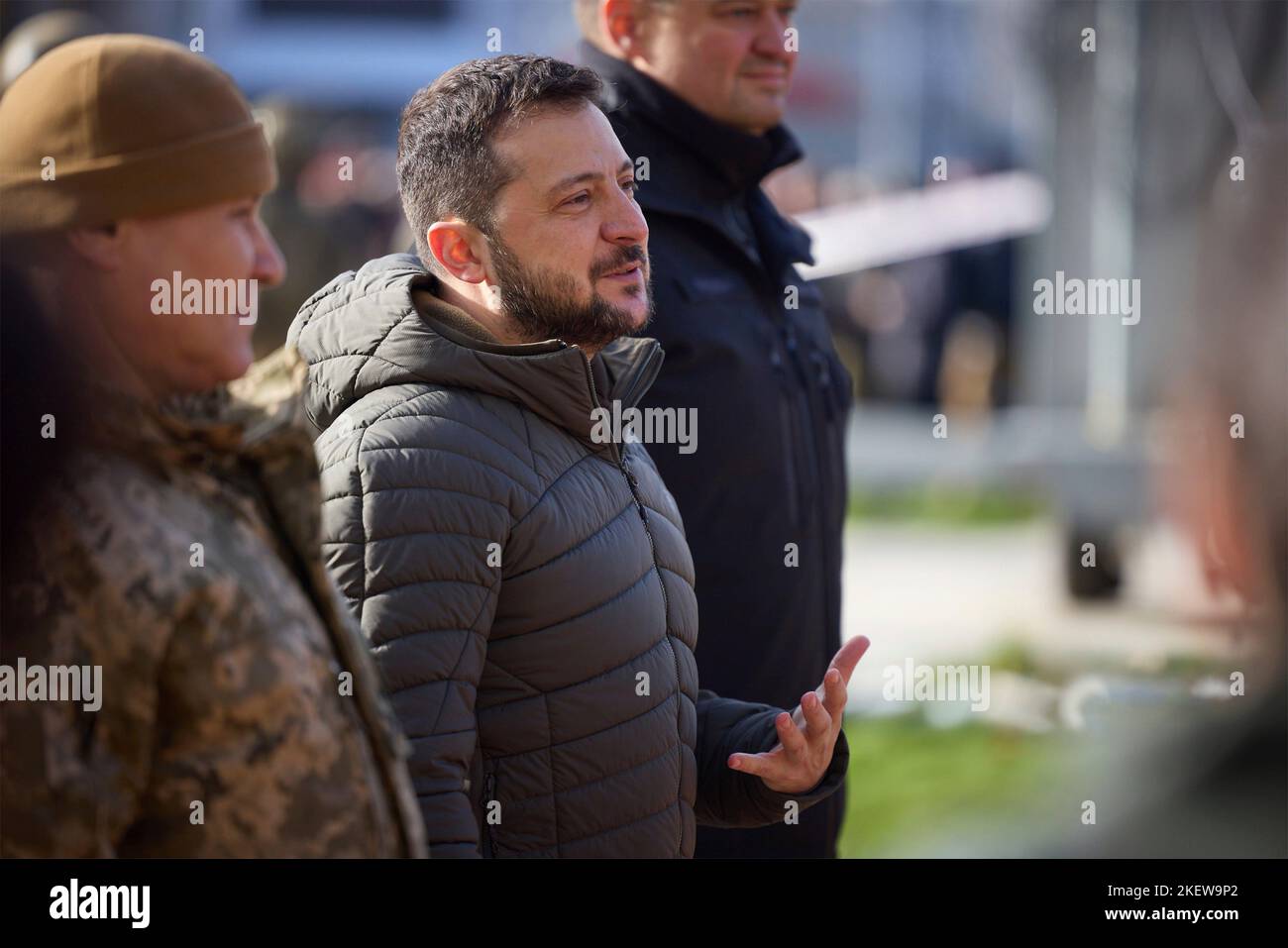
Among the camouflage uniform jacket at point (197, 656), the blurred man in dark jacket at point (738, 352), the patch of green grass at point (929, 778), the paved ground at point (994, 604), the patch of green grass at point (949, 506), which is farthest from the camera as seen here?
the patch of green grass at point (949, 506)

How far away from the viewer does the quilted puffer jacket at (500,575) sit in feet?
6.64

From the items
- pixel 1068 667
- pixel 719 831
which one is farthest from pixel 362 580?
pixel 1068 667

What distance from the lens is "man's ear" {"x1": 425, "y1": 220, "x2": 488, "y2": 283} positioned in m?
2.33

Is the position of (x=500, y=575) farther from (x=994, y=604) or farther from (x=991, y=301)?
(x=991, y=301)

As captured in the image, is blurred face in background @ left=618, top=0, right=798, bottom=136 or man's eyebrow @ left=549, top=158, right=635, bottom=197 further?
blurred face in background @ left=618, top=0, right=798, bottom=136

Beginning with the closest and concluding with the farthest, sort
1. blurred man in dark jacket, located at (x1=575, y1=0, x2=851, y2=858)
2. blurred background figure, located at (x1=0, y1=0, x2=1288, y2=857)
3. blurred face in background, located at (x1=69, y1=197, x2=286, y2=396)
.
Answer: blurred face in background, located at (x1=69, y1=197, x2=286, y2=396), blurred man in dark jacket, located at (x1=575, y1=0, x2=851, y2=858), blurred background figure, located at (x1=0, y1=0, x2=1288, y2=857)

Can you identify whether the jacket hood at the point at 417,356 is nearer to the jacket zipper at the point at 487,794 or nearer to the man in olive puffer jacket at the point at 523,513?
the man in olive puffer jacket at the point at 523,513

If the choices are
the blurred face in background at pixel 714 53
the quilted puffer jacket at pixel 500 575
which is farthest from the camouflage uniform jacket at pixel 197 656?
the blurred face in background at pixel 714 53

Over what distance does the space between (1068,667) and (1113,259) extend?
82.9 inches

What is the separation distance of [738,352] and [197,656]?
5.28 feet

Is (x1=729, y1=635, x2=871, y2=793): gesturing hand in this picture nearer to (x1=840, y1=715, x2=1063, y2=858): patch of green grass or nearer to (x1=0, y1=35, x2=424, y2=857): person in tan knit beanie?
(x1=0, y1=35, x2=424, y2=857): person in tan knit beanie

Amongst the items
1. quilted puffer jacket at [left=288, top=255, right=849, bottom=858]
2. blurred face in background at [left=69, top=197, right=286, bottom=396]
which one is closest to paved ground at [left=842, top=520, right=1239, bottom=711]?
quilted puffer jacket at [left=288, top=255, right=849, bottom=858]

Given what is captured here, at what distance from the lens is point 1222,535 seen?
6.41ft
